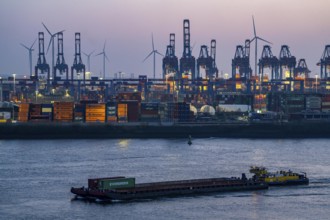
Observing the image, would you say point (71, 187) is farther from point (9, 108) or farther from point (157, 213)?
point (9, 108)

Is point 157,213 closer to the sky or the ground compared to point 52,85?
closer to the ground

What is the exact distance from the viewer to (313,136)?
6744 centimetres

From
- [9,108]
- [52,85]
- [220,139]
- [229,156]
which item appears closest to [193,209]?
[229,156]

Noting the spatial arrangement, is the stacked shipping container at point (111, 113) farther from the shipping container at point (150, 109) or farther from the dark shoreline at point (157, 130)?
the shipping container at point (150, 109)

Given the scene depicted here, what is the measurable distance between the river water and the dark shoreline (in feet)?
9.38

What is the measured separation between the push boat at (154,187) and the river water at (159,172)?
0.48m

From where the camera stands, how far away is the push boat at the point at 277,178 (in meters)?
38.2

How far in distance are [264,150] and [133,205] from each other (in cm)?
2252

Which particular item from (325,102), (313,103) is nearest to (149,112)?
(313,103)

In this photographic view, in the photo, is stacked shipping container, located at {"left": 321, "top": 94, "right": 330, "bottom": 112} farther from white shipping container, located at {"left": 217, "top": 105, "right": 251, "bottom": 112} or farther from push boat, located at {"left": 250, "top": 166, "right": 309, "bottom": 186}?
push boat, located at {"left": 250, "top": 166, "right": 309, "bottom": 186}

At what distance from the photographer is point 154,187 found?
35500 millimetres

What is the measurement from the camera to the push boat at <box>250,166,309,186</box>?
1505 inches

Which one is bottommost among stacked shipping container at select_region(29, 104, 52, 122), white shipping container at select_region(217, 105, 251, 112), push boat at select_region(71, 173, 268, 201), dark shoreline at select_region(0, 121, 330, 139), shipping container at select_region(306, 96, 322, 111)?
push boat at select_region(71, 173, 268, 201)

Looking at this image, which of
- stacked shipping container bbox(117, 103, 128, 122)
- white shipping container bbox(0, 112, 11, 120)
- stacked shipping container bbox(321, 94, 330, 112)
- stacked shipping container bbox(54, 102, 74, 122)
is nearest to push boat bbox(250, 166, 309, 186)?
stacked shipping container bbox(117, 103, 128, 122)
